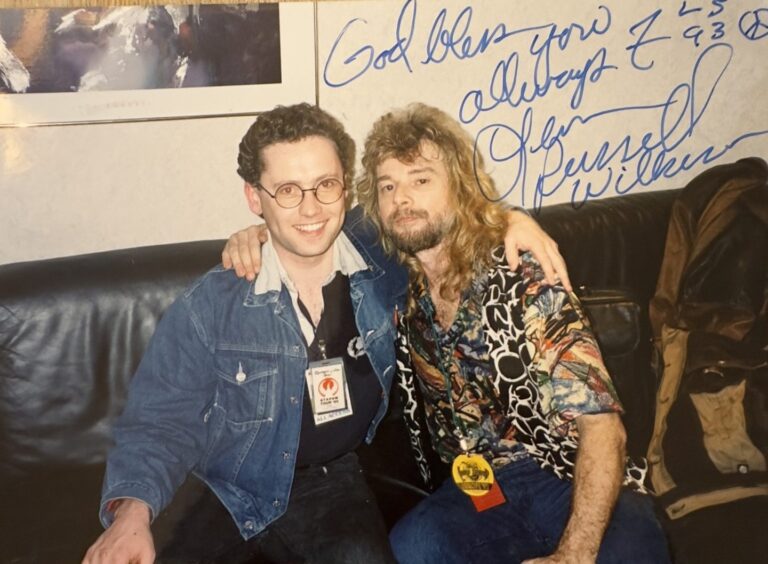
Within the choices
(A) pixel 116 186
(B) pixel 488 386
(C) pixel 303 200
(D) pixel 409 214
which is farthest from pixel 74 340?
(B) pixel 488 386

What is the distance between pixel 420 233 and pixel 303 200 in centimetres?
21

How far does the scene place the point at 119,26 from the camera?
1.26m

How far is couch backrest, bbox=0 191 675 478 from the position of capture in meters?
1.35

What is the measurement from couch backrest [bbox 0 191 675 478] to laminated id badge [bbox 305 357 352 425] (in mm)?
309

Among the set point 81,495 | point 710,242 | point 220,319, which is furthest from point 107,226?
point 710,242

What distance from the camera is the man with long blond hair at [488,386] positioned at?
119 centimetres

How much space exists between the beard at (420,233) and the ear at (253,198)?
24cm

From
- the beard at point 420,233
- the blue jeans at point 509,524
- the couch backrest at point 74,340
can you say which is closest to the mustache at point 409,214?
the beard at point 420,233

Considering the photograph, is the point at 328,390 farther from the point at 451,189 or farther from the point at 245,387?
the point at 451,189

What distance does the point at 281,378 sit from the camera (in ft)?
4.33

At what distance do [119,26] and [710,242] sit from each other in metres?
1.25

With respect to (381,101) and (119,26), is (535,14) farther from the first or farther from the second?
(119,26)
